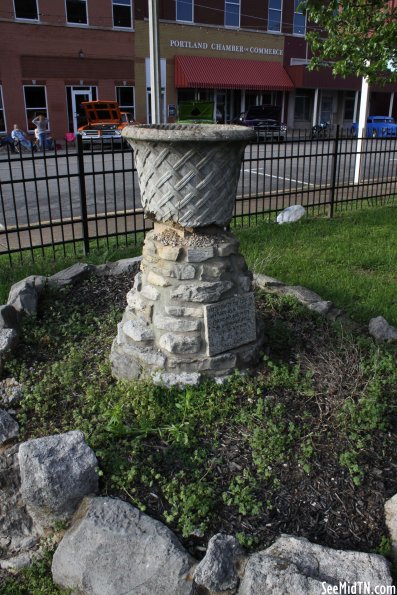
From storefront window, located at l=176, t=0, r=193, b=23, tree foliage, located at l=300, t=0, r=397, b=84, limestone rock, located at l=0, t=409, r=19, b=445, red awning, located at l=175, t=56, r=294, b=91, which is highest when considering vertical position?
storefront window, located at l=176, t=0, r=193, b=23

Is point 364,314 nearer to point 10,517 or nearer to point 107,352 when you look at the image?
point 107,352

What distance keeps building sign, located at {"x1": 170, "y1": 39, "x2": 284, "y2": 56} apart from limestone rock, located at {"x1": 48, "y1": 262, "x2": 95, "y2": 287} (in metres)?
26.6

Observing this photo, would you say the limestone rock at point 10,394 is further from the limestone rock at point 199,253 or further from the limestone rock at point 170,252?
the limestone rock at point 199,253

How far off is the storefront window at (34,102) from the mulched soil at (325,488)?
82.7 ft

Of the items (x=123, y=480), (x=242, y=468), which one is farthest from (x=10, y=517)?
(x=242, y=468)

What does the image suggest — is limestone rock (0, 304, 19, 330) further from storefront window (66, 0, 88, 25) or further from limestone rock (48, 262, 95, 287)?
storefront window (66, 0, 88, 25)

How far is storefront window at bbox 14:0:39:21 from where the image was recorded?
23.9 metres

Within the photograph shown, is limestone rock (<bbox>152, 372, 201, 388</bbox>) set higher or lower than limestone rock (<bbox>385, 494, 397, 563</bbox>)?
higher

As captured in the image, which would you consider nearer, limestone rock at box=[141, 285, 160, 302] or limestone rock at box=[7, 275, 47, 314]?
limestone rock at box=[141, 285, 160, 302]

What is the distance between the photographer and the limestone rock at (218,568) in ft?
7.62

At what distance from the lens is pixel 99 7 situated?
1017 inches

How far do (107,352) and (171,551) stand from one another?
1.76m

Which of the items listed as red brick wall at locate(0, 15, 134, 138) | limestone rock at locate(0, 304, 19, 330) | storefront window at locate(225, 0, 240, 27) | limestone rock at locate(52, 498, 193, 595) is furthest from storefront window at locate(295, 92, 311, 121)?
limestone rock at locate(52, 498, 193, 595)

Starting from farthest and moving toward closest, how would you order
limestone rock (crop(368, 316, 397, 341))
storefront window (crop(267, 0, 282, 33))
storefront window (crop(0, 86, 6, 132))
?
storefront window (crop(267, 0, 282, 33)), storefront window (crop(0, 86, 6, 132)), limestone rock (crop(368, 316, 397, 341))
